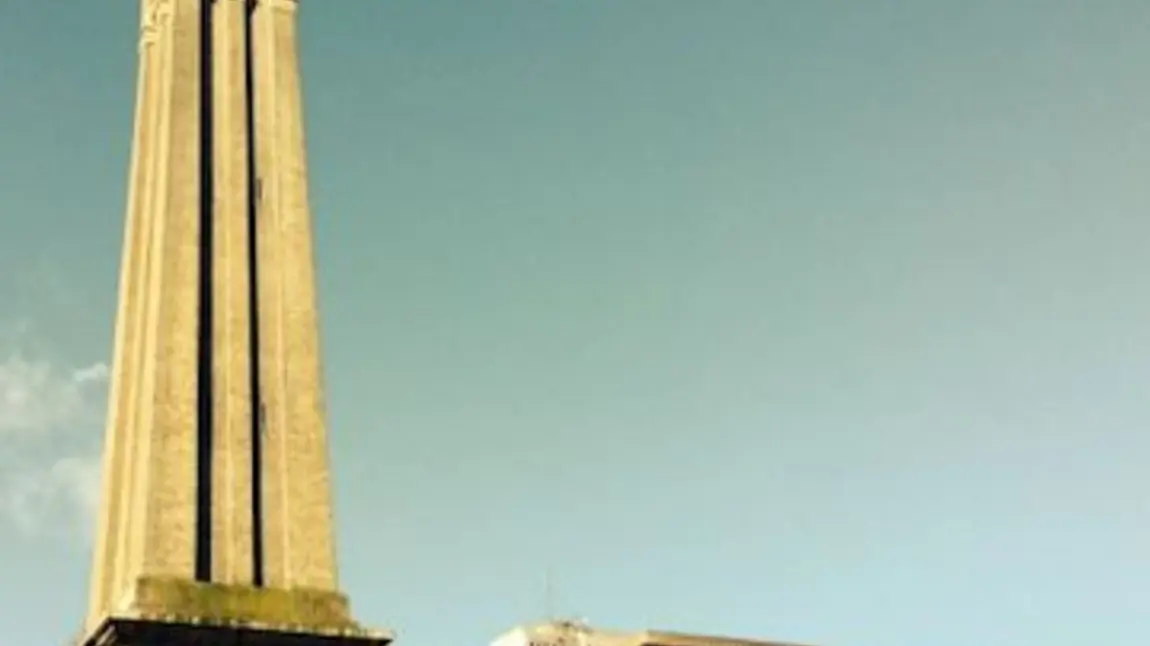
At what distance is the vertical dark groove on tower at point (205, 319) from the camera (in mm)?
42031

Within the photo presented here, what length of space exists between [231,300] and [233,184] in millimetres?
4208

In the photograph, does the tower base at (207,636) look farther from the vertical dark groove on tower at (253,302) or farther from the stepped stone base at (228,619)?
the vertical dark groove on tower at (253,302)

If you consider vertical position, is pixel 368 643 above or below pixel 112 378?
below

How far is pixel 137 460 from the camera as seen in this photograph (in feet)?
141

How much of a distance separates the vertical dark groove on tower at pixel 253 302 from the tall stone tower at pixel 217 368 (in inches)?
2.4

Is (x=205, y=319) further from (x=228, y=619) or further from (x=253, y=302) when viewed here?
(x=228, y=619)

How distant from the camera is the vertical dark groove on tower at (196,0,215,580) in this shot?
138 ft

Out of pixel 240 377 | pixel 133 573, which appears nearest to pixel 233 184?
pixel 240 377

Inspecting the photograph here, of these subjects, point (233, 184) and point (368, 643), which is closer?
point (368, 643)

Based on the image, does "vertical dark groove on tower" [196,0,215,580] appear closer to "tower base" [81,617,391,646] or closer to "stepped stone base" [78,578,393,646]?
"stepped stone base" [78,578,393,646]

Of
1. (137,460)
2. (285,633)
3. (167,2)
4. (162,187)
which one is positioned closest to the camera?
(285,633)

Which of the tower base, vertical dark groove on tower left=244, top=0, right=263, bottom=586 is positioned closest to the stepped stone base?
the tower base

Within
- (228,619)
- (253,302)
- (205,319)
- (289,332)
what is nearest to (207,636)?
(228,619)

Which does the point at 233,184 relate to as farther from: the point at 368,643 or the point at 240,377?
the point at 368,643
